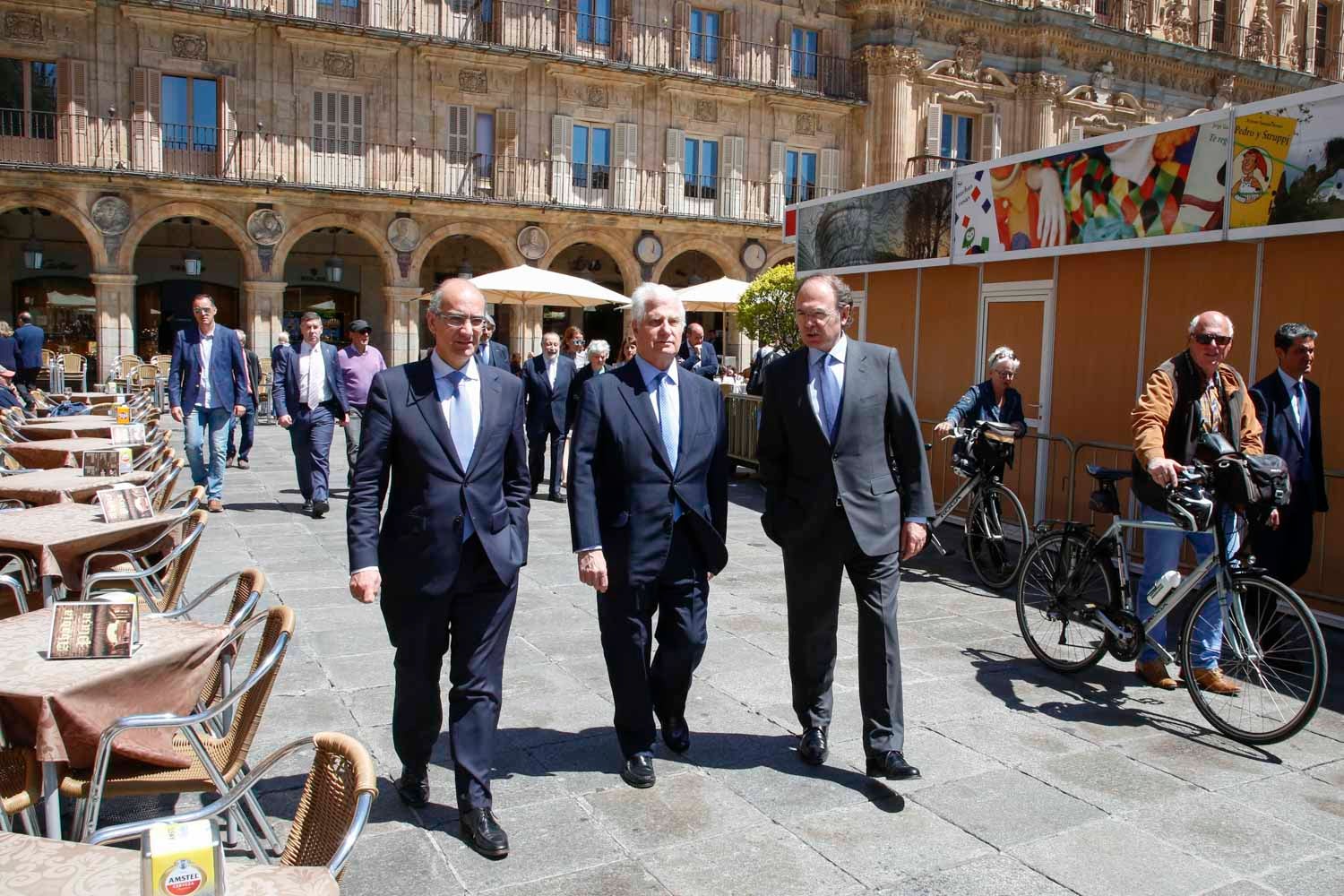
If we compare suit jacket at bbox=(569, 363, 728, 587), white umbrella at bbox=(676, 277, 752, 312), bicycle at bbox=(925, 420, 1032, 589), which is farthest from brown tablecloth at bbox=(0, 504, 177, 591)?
white umbrella at bbox=(676, 277, 752, 312)

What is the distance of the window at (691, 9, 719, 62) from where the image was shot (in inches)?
1115

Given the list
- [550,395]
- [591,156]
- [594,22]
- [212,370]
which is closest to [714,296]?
[550,395]

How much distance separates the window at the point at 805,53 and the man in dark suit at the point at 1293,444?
25757 mm

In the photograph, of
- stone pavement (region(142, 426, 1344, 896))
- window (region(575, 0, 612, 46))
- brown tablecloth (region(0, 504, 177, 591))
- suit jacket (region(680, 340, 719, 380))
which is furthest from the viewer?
window (region(575, 0, 612, 46))

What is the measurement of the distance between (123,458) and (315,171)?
1980cm

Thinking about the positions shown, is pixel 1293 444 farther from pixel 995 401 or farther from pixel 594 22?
pixel 594 22

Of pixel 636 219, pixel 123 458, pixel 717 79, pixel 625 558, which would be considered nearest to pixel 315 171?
pixel 636 219

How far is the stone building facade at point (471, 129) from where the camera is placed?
22922 mm

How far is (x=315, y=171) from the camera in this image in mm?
24547

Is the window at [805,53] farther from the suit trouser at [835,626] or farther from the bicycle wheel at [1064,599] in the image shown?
the suit trouser at [835,626]

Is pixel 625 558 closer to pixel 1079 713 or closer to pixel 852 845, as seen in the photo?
pixel 852 845

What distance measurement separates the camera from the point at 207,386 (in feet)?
29.7

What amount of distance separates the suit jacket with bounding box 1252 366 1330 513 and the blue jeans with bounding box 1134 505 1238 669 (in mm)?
704

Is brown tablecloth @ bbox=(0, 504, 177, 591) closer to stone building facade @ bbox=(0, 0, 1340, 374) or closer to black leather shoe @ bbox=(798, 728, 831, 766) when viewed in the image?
black leather shoe @ bbox=(798, 728, 831, 766)
